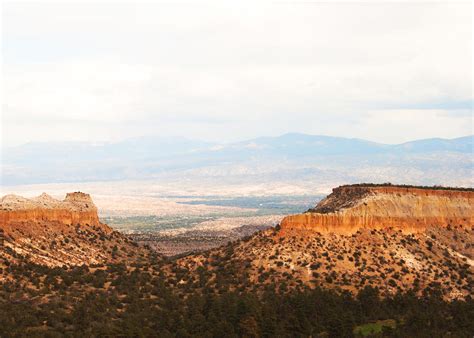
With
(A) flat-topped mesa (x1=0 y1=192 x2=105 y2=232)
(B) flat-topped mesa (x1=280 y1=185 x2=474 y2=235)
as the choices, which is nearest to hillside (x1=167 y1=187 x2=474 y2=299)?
(B) flat-topped mesa (x1=280 y1=185 x2=474 y2=235)

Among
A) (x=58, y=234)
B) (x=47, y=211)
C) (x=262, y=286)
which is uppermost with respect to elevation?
(x=47, y=211)

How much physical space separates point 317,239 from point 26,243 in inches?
1062

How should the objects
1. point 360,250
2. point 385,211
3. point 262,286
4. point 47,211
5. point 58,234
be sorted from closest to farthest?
point 262,286 → point 360,250 → point 385,211 → point 58,234 → point 47,211

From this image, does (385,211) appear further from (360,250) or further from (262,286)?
(262,286)

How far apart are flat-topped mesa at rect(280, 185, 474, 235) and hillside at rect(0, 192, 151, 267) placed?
850 inches

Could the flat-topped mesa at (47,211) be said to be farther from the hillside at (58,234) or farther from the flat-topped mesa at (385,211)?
the flat-topped mesa at (385,211)

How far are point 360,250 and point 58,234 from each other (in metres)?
31.0

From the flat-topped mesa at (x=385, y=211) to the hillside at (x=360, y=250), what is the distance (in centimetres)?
8

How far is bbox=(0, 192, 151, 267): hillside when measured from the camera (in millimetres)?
72438

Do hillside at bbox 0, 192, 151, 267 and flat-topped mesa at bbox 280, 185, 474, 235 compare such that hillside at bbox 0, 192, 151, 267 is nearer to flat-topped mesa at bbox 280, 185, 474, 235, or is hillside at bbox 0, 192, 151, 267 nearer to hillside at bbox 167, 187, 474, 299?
hillside at bbox 167, 187, 474, 299

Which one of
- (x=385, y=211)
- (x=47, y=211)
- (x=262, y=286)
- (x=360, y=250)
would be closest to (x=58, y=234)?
(x=47, y=211)

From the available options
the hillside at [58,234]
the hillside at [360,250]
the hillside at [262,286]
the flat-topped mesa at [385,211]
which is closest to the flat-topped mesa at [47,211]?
the hillside at [58,234]

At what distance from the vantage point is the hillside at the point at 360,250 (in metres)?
61.8

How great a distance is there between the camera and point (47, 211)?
268ft
